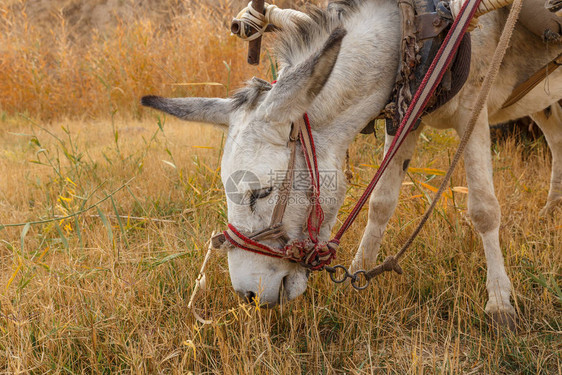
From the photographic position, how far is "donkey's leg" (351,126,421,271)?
2.42m

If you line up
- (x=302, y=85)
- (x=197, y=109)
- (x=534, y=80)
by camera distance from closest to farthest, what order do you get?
1. (x=302, y=85)
2. (x=197, y=109)
3. (x=534, y=80)

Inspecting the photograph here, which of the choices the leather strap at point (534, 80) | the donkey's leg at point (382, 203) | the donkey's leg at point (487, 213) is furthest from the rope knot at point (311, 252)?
the leather strap at point (534, 80)

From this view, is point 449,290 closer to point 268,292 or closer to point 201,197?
point 268,292

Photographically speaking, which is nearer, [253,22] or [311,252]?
[311,252]

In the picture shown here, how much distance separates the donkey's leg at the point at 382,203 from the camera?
2424 mm

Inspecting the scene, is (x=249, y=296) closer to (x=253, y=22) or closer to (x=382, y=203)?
(x=382, y=203)

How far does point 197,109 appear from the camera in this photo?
71.6 inches

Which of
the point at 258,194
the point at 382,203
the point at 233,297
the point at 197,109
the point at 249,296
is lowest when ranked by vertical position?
the point at 233,297

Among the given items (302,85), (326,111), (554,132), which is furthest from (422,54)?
(554,132)

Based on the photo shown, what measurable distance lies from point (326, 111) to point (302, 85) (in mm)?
282

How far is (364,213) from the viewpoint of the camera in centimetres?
296

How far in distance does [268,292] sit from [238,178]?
0.49 m

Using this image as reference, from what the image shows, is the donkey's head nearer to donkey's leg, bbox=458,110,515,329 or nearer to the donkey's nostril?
the donkey's nostril

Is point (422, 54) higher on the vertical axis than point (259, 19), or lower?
lower
